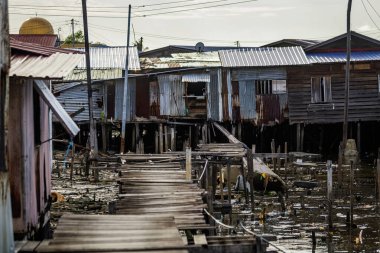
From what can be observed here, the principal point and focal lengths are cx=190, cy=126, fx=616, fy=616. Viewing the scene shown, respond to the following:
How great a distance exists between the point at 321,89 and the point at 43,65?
26359 millimetres

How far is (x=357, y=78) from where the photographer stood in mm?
33062

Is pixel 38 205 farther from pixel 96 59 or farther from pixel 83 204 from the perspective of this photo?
pixel 96 59

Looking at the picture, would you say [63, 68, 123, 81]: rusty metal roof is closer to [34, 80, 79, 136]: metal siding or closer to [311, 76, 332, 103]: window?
[311, 76, 332, 103]: window

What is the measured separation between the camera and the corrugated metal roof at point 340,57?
3234 cm

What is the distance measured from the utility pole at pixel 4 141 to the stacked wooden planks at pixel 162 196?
111 inches

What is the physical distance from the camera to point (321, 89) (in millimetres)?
33188

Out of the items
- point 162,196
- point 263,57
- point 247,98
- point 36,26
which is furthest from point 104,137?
point 162,196

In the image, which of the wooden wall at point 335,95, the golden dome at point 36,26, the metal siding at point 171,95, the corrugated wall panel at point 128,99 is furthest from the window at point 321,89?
the golden dome at point 36,26

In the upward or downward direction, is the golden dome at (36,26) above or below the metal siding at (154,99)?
above

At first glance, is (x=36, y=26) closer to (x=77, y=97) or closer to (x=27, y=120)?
(x=77, y=97)

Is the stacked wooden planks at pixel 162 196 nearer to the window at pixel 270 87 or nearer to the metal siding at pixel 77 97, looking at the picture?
the metal siding at pixel 77 97

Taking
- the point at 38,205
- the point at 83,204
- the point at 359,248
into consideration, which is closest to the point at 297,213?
the point at 359,248

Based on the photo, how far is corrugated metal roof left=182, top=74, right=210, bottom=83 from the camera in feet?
106

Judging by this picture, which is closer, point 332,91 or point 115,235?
point 115,235
